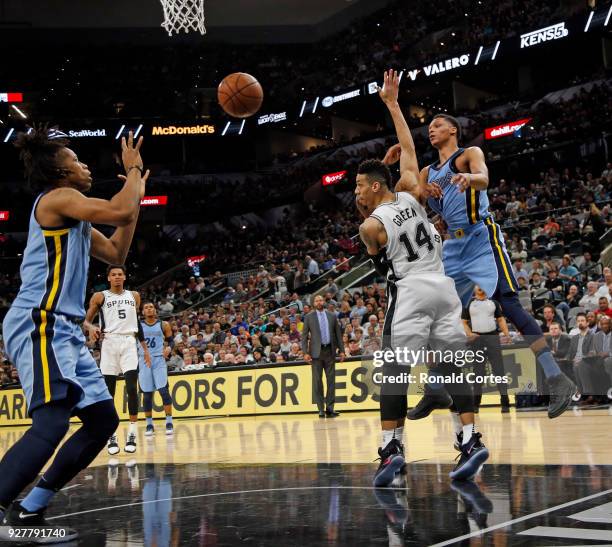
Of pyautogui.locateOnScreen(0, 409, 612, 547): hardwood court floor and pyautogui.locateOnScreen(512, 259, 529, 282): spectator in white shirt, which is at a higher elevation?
pyautogui.locateOnScreen(512, 259, 529, 282): spectator in white shirt

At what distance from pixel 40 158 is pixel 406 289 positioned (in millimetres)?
2421

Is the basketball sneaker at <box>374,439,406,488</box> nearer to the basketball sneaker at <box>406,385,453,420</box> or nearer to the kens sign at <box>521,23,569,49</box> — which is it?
the basketball sneaker at <box>406,385,453,420</box>

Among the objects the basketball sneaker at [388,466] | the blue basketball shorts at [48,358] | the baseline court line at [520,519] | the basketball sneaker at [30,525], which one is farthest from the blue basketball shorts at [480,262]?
the basketball sneaker at [30,525]

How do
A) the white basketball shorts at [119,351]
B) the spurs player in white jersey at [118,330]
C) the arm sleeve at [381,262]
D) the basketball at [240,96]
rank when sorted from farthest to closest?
1. the basketball at [240,96]
2. the white basketball shorts at [119,351]
3. the spurs player in white jersey at [118,330]
4. the arm sleeve at [381,262]

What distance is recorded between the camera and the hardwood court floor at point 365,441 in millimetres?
6469

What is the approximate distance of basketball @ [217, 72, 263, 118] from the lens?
1075cm

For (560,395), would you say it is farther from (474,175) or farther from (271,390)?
(271,390)

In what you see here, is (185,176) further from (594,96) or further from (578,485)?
(578,485)

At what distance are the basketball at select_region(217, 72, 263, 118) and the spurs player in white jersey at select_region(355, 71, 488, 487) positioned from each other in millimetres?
5574

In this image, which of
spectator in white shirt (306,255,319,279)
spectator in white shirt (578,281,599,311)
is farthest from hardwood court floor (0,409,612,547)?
spectator in white shirt (306,255,319,279)

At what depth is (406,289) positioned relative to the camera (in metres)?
5.13

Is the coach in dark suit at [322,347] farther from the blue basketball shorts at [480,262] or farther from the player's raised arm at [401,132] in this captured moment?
the player's raised arm at [401,132]

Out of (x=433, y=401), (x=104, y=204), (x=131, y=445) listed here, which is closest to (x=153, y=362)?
(x=131, y=445)

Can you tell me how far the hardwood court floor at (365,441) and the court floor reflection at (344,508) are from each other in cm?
82
